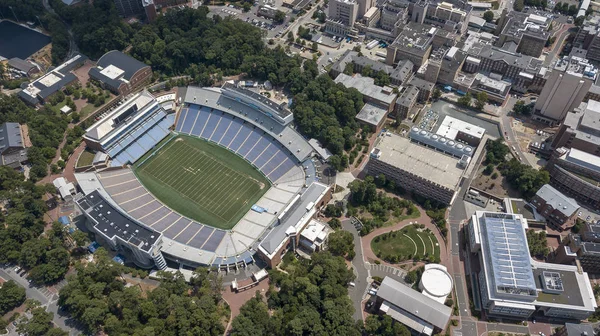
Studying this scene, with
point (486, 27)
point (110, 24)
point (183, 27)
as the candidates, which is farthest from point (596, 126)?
point (110, 24)

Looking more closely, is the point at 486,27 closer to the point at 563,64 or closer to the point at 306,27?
the point at 563,64

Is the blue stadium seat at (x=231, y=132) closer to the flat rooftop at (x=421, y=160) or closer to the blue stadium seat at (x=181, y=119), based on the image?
the blue stadium seat at (x=181, y=119)

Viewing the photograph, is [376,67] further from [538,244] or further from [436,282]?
[436,282]

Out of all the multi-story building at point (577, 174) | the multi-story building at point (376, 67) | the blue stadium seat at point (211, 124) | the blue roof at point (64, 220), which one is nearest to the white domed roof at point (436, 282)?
the multi-story building at point (577, 174)

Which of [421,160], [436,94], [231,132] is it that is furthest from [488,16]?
[231,132]

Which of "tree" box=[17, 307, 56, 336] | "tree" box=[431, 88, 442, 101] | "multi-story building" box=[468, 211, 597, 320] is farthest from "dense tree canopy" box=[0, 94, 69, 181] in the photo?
"tree" box=[431, 88, 442, 101]

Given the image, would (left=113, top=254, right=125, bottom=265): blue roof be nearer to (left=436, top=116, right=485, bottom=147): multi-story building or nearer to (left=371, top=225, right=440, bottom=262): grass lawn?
(left=371, top=225, right=440, bottom=262): grass lawn
